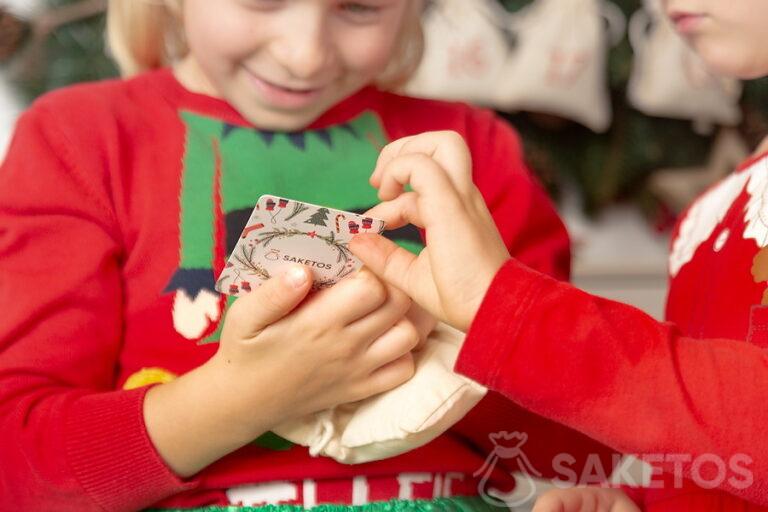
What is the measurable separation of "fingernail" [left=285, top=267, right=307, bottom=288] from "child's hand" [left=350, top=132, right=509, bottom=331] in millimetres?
34

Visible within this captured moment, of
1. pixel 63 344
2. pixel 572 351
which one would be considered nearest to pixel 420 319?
pixel 572 351

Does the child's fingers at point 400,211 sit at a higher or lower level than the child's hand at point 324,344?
higher

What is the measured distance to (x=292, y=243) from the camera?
56cm

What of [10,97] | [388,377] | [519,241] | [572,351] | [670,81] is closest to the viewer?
[572,351]

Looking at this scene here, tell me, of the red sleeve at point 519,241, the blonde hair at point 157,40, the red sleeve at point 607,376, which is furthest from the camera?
the blonde hair at point 157,40

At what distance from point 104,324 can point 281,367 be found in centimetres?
17

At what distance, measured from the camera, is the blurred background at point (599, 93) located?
1.55 m

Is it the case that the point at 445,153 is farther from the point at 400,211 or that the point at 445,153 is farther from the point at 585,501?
the point at 585,501

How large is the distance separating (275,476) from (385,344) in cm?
14

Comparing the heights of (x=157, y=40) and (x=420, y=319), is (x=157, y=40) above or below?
above

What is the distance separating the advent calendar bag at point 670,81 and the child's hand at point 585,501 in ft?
3.28

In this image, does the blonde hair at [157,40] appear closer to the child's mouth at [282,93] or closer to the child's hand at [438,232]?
the child's mouth at [282,93]

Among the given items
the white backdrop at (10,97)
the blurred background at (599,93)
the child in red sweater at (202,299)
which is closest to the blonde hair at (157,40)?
the child in red sweater at (202,299)

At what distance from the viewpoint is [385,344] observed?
0.62 metres
